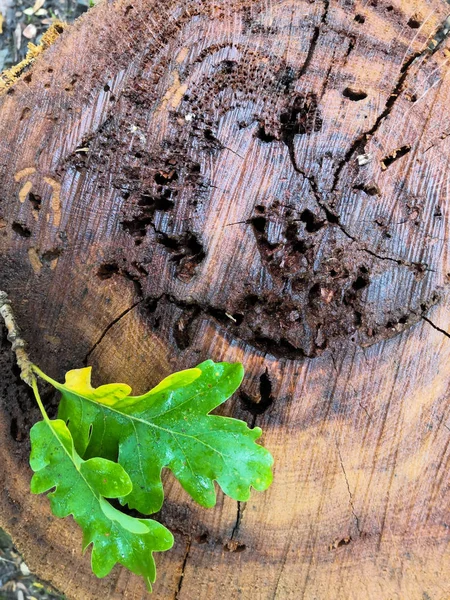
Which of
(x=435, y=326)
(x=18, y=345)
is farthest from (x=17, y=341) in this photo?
(x=435, y=326)

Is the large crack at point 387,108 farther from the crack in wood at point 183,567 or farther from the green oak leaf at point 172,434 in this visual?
the crack in wood at point 183,567

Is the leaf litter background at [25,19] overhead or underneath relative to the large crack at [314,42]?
overhead

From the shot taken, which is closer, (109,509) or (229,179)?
(109,509)

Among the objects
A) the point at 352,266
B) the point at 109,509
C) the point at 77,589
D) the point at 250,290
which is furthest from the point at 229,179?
the point at 77,589

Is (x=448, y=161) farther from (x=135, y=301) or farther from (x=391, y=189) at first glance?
(x=135, y=301)

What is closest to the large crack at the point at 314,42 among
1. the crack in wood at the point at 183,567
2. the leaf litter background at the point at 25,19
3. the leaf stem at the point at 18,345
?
the leaf stem at the point at 18,345

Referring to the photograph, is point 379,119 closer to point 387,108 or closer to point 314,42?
point 387,108
